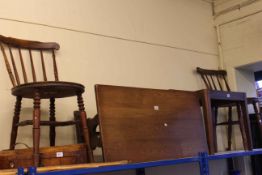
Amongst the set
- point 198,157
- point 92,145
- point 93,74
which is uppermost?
point 93,74

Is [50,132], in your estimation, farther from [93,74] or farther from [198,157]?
[198,157]

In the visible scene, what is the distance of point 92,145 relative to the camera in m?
2.19

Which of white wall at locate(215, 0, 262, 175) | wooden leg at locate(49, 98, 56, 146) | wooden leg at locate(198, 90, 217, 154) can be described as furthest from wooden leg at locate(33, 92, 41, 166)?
white wall at locate(215, 0, 262, 175)

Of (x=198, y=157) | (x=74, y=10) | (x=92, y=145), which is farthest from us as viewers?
(x=74, y=10)

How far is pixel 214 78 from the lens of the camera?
12.2ft

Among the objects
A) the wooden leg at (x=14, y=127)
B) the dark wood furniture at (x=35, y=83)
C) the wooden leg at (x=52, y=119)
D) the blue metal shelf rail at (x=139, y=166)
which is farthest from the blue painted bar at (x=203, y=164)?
the wooden leg at (x=14, y=127)

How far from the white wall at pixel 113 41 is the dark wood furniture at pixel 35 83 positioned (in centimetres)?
Answer: 8

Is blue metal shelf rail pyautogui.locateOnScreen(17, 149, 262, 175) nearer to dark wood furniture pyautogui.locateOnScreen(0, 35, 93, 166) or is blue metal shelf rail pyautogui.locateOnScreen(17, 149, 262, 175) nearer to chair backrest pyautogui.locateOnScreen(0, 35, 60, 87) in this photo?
dark wood furniture pyautogui.locateOnScreen(0, 35, 93, 166)

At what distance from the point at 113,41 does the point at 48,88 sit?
1131 millimetres

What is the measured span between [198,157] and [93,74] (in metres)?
0.99

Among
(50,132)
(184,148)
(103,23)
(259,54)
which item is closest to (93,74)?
(103,23)

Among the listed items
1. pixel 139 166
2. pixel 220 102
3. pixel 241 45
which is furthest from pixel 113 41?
pixel 241 45

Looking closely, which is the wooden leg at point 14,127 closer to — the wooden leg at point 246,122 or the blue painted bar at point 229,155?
the blue painted bar at point 229,155

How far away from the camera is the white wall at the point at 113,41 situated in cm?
242
